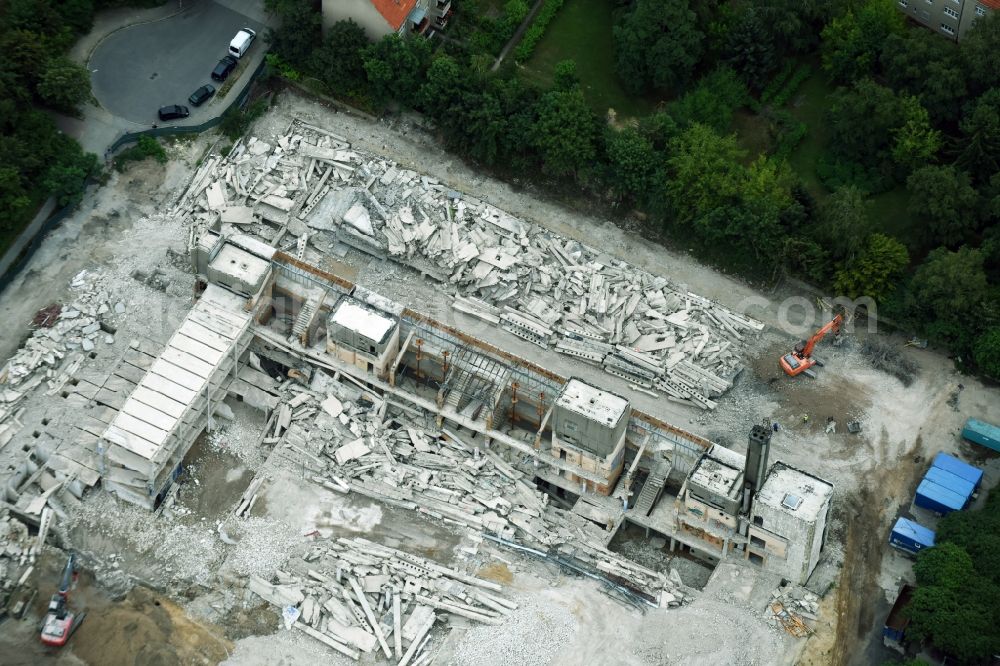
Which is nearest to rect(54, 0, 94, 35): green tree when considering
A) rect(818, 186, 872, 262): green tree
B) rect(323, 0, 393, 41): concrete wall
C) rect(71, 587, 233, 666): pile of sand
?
rect(323, 0, 393, 41): concrete wall

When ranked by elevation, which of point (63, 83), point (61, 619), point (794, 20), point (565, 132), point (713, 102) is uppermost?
point (794, 20)

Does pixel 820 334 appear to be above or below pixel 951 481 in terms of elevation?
above

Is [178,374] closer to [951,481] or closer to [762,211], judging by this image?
[762,211]

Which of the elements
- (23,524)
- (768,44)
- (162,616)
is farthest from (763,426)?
(23,524)

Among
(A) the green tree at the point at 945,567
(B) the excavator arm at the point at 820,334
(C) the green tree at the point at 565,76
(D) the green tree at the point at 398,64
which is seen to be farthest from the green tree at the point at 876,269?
(D) the green tree at the point at 398,64

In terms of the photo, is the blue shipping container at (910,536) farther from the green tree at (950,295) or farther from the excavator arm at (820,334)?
the green tree at (950,295)

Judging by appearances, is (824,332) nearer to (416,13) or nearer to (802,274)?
(802,274)

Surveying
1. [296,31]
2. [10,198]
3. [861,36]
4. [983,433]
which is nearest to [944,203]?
[861,36]
